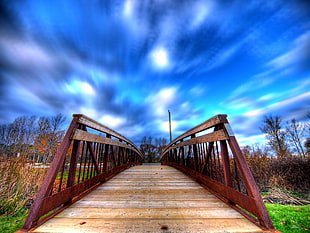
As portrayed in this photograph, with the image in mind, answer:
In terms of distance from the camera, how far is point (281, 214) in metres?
3.92

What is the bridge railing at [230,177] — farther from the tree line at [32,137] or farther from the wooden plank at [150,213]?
the tree line at [32,137]

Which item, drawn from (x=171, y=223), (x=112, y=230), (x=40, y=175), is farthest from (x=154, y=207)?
(x=40, y=175)

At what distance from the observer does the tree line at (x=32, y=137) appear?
5.29m

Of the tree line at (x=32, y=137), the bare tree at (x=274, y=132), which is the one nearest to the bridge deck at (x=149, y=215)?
the tree line at (x=32, y=137)

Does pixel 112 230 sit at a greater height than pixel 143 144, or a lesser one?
lesser

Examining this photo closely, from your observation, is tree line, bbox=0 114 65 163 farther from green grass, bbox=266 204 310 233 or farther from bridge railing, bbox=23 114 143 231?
green grass, bbox=266 204 310 233

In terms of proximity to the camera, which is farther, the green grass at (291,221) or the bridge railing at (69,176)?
the green grass at (291,221)

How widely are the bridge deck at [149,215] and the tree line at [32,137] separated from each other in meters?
3.70

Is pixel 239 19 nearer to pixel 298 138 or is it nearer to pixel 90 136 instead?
pixel 90 136

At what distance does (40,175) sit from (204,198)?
19.6 feet

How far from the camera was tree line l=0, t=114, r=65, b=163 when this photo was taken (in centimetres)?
529

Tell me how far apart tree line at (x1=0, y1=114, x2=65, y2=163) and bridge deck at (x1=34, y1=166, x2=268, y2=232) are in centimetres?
370

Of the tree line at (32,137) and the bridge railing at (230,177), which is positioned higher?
the tree line at (32,137)

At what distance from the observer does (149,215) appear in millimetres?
1709
